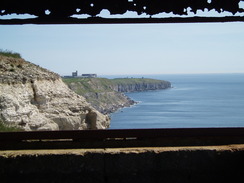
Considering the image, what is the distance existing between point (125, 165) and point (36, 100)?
785 inches

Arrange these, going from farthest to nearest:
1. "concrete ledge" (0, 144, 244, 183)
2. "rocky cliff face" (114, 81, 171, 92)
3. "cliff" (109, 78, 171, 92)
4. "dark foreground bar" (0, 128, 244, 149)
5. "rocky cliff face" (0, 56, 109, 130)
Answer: "rocky cliff face" (114, 81, 171, 92), "cliff" (109, 78, 171, 92), "rocky cliff face" (0, 56, 109, 130), "dark foreground bar" (0, 128, 244, 149), "concrete ledge" (0, 144, 244, 183)

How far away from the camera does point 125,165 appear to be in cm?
364

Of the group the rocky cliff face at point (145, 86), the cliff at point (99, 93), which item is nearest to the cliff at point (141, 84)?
the rocky cliff face at point (145, 86)

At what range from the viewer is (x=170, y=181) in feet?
12.1

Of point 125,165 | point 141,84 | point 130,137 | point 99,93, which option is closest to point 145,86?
point 141,84

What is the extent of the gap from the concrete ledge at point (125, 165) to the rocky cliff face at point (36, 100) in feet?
49.7

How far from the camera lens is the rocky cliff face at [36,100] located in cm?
1938

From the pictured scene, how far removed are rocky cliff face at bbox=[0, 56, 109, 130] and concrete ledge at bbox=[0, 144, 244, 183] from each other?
49.7ft

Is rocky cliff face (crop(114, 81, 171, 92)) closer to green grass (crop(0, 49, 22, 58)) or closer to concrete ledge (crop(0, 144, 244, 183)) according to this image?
green grass (crop(0, 49, 22, 58))

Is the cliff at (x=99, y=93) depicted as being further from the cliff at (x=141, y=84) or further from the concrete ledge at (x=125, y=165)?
the concrete ledge at (x=125, y=165)

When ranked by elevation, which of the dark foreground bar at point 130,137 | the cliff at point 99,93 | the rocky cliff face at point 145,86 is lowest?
the rocky cliff face at point 145,86

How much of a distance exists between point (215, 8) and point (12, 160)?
3.00m

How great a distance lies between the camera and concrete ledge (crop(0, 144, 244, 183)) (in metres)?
3.65

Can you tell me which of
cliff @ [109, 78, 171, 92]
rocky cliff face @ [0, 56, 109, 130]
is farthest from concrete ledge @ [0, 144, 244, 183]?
cliff @ [109, 78, 171, 92]
